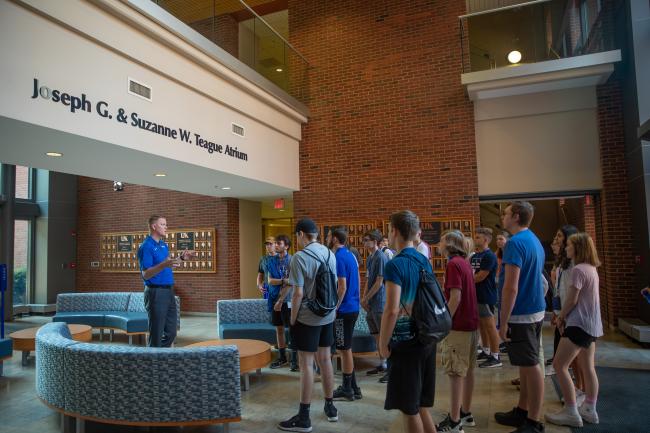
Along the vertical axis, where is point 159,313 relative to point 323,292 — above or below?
below

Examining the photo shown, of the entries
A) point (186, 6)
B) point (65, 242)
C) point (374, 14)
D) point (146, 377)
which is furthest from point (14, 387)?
point (374, 14)

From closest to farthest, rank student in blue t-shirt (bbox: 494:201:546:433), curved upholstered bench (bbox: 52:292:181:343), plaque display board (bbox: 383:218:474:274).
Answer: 1. student in blue t-shirt (bbox: 494:201:546:433)
2. curved upholstered bench (bbox: 52:292:181:343)
3. plaque display board (bbox: 383:218:474:274)

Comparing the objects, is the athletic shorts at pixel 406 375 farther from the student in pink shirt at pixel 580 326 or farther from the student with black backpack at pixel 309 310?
the student in pink shirt at pixel 580 326

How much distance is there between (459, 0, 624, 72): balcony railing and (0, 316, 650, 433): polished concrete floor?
19.1ft

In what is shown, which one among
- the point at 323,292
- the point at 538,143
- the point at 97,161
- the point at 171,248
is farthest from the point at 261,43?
the point at 323,292

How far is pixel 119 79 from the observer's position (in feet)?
16.3

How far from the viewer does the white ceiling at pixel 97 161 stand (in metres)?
4.46

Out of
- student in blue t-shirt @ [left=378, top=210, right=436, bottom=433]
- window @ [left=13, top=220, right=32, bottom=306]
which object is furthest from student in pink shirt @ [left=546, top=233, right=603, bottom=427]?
window @ [left=13, top=220, right=32, bottom=306]

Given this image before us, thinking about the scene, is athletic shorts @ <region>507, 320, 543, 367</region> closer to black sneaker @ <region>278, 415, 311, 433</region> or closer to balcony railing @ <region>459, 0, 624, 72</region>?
black sneaker @ <region>278, 415, 311, 433</region>

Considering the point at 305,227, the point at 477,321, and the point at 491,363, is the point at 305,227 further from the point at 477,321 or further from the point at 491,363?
the point at 491,363

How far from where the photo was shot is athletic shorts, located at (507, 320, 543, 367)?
3.26 metres

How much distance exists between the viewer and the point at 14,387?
5191 mm

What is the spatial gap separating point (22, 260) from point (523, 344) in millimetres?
13112

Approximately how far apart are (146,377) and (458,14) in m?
8.45
